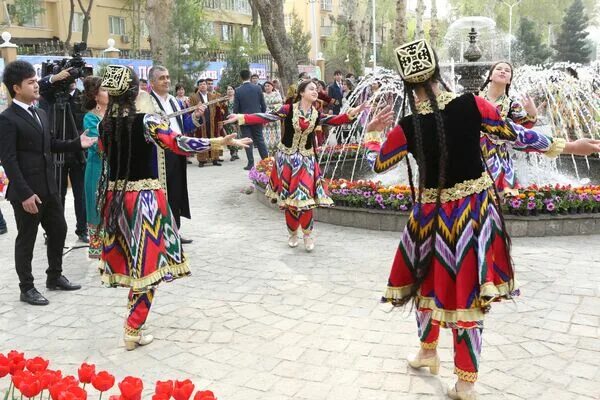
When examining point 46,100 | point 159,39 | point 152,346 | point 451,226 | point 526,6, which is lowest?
point 152,346

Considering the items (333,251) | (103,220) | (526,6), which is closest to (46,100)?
(103,220)

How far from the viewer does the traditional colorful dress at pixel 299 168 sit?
6.50m

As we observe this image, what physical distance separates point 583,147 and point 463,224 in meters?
0.77

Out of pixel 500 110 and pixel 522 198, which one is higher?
pixel 500 110

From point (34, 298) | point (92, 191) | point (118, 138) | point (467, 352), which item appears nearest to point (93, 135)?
point (92, 191)

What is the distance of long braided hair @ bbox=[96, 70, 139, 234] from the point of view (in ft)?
13.5

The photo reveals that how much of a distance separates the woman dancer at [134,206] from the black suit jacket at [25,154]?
1005mm

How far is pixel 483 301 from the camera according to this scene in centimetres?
317

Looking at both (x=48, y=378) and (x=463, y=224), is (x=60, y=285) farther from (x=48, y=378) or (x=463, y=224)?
(x=463, y=224)

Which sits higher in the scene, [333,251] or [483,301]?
[483,301]

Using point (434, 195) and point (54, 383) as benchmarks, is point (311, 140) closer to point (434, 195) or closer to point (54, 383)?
point (434, 195)

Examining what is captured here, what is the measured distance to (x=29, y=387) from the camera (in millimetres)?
1994

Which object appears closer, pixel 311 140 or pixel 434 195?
pixel 434 195

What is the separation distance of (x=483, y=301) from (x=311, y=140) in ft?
12.3
